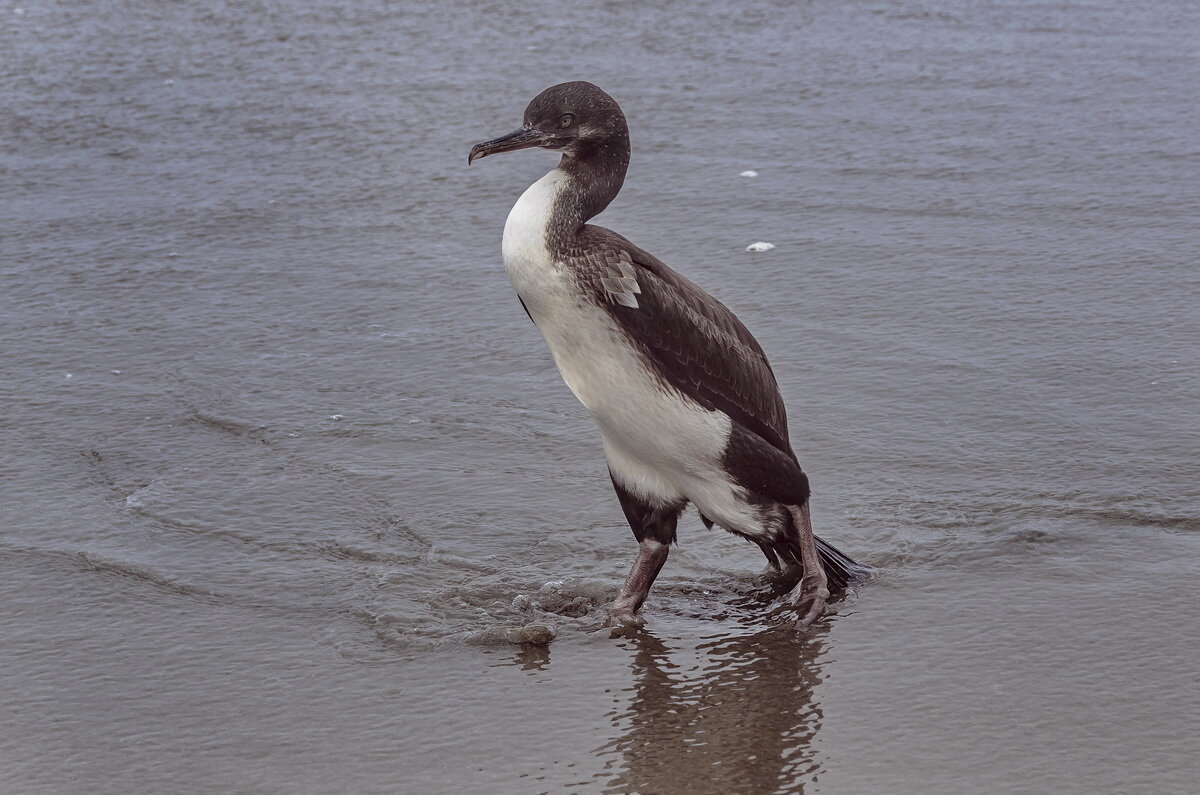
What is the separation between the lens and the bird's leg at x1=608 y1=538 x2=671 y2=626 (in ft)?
15.0

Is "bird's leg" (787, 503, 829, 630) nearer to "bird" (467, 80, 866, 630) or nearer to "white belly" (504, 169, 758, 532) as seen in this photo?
"bird" (467, 80, 866, 630)

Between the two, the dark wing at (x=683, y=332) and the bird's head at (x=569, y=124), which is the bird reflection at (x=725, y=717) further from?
the bird's head at (x=569, y=124)

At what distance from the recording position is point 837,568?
15.3ft

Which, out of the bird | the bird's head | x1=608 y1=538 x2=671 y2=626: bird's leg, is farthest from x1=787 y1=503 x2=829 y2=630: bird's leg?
the bird's head

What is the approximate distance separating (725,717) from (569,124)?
5.31 ft

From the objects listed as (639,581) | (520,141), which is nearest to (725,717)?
(639,581)

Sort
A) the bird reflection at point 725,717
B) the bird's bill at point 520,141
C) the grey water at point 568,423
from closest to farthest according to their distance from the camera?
the bird reflection at point 725,717 → the grey water at point 568,423 → the bird's bill at point 520,141

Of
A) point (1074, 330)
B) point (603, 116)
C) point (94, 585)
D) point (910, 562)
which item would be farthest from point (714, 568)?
point (1074, 330)

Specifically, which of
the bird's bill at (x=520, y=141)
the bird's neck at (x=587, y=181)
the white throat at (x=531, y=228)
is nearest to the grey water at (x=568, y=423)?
the white throat at (x=531, y=228)

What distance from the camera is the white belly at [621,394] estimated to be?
163 inches

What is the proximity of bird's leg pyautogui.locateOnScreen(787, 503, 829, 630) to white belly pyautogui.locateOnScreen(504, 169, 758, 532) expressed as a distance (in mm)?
138

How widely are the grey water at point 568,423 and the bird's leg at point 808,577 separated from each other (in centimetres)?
11

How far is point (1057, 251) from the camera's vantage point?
24.4 ft

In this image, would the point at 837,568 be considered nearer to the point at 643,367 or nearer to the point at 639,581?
the point at 639,581
